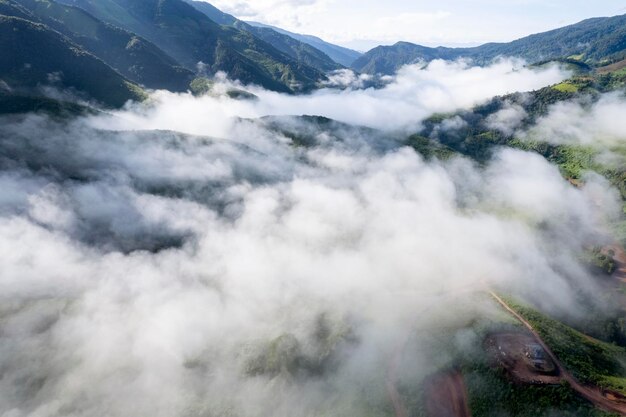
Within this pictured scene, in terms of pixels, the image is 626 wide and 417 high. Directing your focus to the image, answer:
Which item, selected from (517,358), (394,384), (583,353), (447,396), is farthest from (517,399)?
(583,353)

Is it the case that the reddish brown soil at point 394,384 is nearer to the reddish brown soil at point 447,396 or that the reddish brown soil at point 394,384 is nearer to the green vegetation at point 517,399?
the reddish brown soil at point 447,396

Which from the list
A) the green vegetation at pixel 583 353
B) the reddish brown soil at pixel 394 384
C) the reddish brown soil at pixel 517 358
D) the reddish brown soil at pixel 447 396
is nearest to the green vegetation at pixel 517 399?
the reddish brown soil at pixel 447 396

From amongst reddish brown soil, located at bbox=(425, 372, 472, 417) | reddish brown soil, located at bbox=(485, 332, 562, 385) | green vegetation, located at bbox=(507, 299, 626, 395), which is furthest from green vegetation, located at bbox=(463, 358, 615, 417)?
green vegetation, located at bbox=(507, 299, 626, 395)

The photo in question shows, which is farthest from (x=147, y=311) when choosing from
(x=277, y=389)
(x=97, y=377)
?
(x=277, y=389)

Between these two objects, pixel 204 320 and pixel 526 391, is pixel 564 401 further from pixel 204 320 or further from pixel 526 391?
pixel 204 320

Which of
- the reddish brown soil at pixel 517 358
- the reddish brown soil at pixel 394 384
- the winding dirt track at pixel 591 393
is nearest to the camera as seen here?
the winding dirt track at pixel 591 393

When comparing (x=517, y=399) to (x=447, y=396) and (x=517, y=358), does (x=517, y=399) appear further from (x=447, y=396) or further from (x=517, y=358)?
(x=447, y=396)
